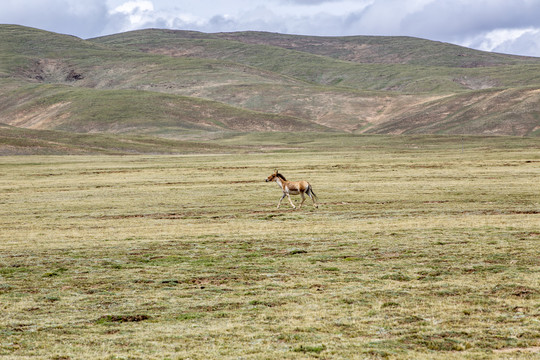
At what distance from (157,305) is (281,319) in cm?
294

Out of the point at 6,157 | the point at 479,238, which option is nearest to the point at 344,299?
the point at 479,238

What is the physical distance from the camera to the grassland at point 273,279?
1123cm

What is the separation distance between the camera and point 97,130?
18700 cm

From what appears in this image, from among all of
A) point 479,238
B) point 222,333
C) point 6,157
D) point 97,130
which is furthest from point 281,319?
point 97,130

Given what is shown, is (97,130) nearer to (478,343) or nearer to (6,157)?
(6,157)

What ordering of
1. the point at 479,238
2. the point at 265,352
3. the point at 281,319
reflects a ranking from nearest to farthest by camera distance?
the point at 265,352 → the point at 281,319 → the point at 479,238

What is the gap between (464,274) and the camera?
643 inches

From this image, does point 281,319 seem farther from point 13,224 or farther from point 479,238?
point 13,224

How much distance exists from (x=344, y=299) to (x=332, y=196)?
82.4 feet

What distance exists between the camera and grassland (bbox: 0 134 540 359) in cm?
1123

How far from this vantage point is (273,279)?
16.4 m

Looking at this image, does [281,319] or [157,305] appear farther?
[157,305]

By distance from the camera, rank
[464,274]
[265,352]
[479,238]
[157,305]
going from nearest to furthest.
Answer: [265,352] < [157,305] < [464,274] < [479,238]

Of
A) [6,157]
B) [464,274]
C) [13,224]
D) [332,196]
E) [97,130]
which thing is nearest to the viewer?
[464,274]
